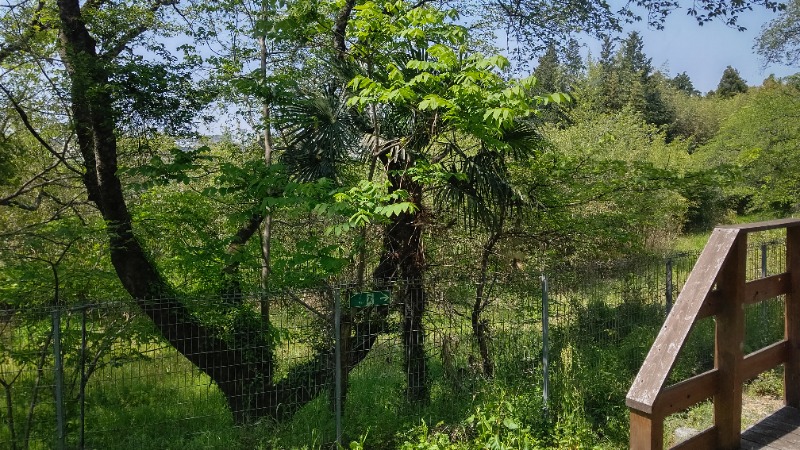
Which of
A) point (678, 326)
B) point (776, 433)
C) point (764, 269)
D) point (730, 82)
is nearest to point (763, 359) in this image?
point (776, 433)

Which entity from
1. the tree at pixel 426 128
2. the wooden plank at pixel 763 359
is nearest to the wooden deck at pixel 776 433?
the wooden plank at pixel 763 359

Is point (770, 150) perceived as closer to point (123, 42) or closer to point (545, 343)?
point (545, 343)

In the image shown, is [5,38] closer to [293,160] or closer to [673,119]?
[293,160]

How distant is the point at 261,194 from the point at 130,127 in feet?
6.30

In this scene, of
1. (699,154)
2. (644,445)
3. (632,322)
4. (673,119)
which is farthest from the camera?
(673,119)

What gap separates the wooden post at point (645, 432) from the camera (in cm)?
230

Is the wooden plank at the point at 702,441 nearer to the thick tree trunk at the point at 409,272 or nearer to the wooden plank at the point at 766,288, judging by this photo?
the wooden plank at the point at 766,288

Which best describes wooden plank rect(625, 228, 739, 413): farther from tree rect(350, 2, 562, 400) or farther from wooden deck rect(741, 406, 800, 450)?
tree rect(350, 2, 562, 400)

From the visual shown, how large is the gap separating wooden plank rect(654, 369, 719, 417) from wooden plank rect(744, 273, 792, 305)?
0.48 m

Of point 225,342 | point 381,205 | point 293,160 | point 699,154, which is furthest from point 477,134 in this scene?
point 699,154

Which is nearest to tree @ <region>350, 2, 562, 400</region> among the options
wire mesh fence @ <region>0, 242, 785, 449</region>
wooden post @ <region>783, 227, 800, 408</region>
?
wire mesh fence @ <region>0, 242, 785, 449</region>

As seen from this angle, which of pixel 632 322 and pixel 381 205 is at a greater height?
pixel 381 205

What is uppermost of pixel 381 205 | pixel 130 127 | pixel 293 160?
pixel 130 127

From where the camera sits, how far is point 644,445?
2.31 meters
